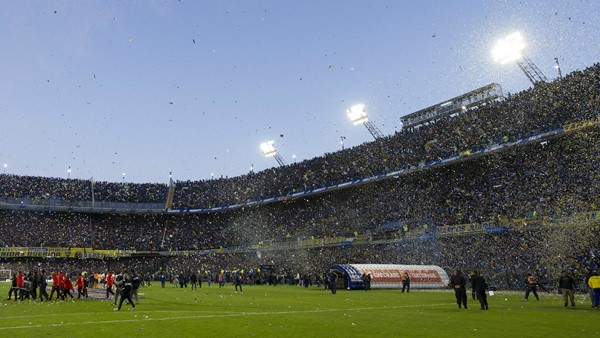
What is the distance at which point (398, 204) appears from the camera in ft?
163

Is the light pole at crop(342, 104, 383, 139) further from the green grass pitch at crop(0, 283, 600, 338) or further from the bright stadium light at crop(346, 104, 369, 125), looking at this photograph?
the green grass pitch at crop(0, 283, 600, 338)

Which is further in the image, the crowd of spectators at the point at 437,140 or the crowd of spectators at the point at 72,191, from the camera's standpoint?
the crowd of spectators at the point at 72,191

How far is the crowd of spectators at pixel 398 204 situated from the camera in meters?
35.6

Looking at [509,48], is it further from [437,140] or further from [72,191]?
[72,191]

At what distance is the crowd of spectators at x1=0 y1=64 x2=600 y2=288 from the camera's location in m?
35.6

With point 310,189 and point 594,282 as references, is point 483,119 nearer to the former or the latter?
point 310,189

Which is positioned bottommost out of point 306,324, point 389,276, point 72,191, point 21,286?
point 389,276

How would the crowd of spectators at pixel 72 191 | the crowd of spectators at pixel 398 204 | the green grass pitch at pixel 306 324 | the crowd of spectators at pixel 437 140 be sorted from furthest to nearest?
the crowd of spectators at pixel 72 191 < the crowd of spectators at pixel 437 140 < the crowd of spectators at pixel 398 204 < the green grass pitch at pixel 306 324

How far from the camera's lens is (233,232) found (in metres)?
71.2

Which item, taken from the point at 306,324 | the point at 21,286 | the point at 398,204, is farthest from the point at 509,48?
the point at 21,286

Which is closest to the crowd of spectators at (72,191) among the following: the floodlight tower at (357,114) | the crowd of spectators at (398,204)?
the crowd of spectators at (398,204)

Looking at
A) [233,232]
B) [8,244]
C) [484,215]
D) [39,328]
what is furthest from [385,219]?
[8,244]

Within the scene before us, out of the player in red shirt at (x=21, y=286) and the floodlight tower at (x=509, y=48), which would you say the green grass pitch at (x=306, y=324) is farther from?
the floodlight tower at (x=509, y=48)

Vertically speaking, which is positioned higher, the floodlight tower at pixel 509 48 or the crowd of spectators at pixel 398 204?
the floodlight tower at pixel 509 48
